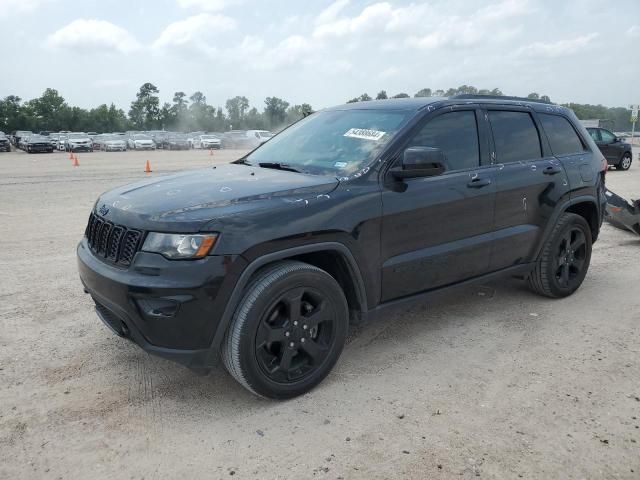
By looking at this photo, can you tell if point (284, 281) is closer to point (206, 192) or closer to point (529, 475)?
point (206, 192)

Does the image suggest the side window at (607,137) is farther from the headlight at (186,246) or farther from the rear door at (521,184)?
the headlight at (186,246)

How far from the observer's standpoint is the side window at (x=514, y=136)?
4258 mm

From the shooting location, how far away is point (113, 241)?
3053 mm

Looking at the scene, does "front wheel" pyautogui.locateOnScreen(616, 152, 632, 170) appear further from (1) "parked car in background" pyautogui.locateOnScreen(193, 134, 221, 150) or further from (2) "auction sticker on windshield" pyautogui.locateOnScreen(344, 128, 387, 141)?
(1) "parked car in background" pyautogui.locateOnScreen(193, 134, 221, 150)

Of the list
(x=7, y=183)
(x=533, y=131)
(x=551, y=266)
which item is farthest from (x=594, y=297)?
(x=7, y=183)

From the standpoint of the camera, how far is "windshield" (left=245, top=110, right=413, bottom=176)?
3570 millimetres

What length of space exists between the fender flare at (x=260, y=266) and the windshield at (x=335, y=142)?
552 millimetres

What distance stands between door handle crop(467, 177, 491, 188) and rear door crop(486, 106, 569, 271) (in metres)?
0.14

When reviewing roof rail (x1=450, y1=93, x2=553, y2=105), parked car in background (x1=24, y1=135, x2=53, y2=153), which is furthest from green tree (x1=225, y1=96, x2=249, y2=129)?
roof rail (x1=450, y1=93, x2=553, y2=105)

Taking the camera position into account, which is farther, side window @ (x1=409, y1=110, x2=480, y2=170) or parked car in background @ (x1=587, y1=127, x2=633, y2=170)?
parked car in background @ (x1=587, y1=127, x2=633, y2=170)

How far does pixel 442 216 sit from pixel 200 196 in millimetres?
1700

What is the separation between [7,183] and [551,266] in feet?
46.7

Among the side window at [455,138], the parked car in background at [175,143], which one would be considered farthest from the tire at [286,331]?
the parked car in background at [175,143]

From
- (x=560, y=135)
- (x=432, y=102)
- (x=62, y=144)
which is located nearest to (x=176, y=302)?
(x=432, y=102)
